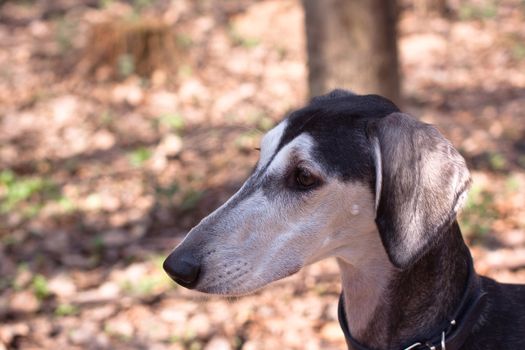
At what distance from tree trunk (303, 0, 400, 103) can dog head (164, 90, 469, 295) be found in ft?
9.41

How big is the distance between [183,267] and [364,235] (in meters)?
0.75

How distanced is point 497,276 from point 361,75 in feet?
6.43

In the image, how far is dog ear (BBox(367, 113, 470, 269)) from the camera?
2.48 meters

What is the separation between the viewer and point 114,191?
6512 mm

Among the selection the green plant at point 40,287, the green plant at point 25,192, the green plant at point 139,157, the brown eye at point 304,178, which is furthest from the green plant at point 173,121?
the brown eye at point 304,178

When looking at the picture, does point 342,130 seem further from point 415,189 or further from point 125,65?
point 125,65

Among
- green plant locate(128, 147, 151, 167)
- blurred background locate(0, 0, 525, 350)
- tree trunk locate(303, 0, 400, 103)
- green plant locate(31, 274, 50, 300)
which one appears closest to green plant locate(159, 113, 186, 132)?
blurred background locate(0, 0, 525, 350)

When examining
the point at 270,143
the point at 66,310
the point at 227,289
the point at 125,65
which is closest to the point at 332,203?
the point at 270,143

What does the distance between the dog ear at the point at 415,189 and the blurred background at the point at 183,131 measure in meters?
2.01

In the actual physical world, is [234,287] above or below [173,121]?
above

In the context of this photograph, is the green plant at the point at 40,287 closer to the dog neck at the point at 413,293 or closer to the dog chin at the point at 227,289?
the dog chin at the point at 227,289

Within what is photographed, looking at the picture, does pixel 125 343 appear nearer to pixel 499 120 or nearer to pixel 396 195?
pixel 396 195

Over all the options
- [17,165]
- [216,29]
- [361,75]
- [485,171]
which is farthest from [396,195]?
[216,29]

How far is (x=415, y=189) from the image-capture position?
2.50 metres
